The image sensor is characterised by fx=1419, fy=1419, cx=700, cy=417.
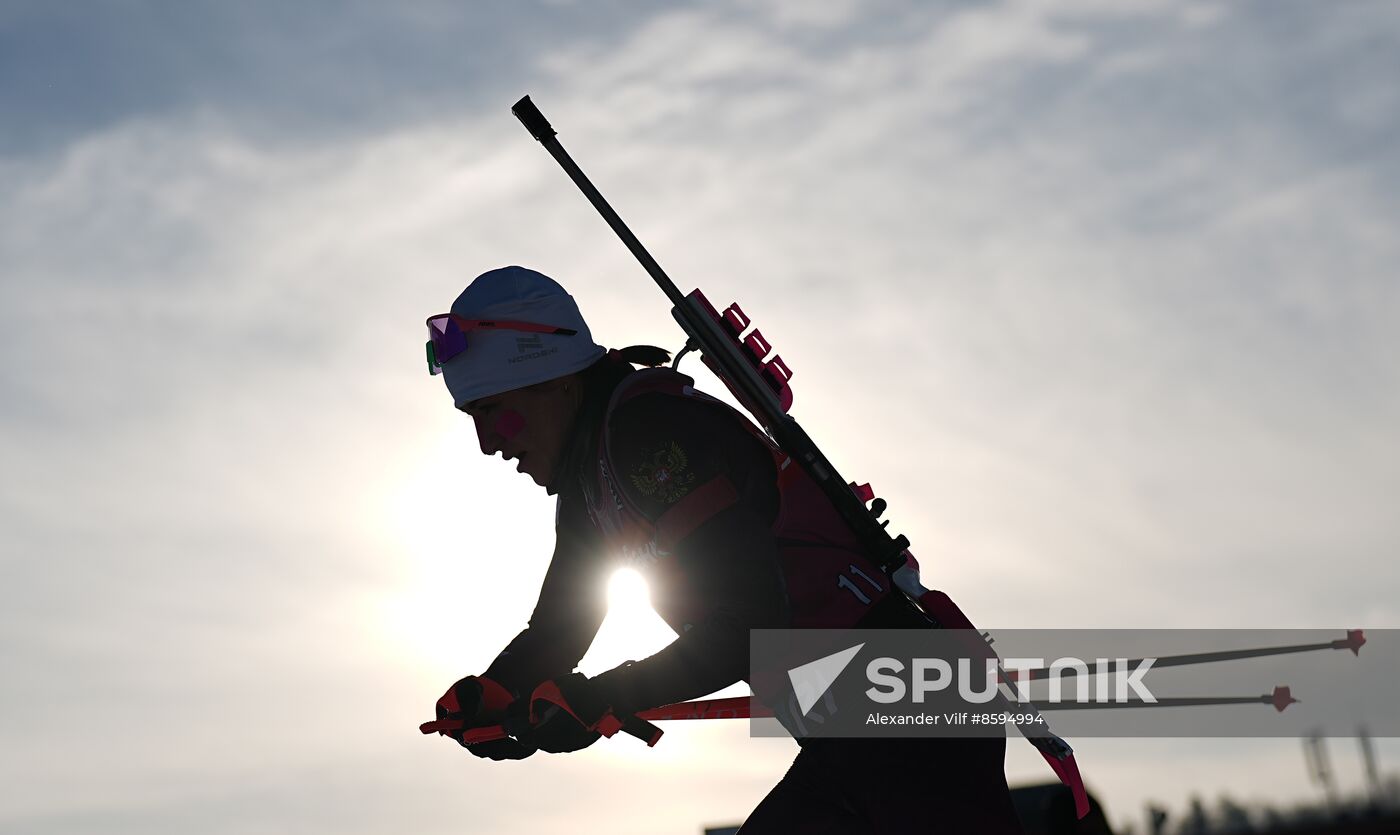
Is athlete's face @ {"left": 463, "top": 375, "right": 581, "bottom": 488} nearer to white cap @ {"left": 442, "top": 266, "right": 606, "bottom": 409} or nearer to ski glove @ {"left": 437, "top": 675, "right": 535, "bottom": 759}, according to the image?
white cap @ {"left": 442, "top": 266, "right": 606, "bottom": 409}

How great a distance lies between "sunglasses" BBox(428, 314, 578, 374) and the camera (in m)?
5.71

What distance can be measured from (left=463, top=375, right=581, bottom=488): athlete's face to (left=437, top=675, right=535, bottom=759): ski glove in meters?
0.90

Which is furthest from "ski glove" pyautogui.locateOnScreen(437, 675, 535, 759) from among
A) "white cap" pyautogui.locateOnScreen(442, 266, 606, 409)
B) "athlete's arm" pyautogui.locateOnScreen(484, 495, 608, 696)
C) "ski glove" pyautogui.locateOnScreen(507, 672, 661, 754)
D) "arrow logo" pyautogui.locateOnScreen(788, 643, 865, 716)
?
"arrow logo" pyautogui.locateOnScreen(788, 643, 865, 716)

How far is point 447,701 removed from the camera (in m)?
5.68

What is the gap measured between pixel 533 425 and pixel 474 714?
119 centimetres

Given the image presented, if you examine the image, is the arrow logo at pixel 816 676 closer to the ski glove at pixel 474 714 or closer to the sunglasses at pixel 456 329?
the ski glove at pixel 474 714

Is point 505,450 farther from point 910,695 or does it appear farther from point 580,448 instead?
point 910,695

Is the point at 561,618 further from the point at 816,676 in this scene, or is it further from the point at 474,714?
the point at 816,676

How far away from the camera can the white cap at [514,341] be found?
561 centimetres

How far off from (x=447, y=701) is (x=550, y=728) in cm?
49

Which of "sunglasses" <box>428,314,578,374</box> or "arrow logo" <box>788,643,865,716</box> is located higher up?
"sunglasses" <box>428,314,578,374</box>

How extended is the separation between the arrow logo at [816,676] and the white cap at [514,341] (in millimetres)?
1544

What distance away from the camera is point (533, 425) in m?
5.54

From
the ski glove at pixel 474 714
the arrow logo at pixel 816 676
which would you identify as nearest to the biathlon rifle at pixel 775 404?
the arrow logo at pixel 816 676
